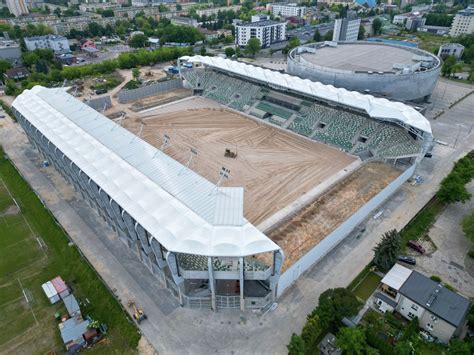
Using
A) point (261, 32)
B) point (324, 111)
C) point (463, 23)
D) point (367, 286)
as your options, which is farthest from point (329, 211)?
point (463, 23)

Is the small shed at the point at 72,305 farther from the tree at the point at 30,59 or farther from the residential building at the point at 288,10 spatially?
the residential building at the point at 288,10

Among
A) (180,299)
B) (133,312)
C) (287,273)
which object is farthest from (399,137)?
(133,312)

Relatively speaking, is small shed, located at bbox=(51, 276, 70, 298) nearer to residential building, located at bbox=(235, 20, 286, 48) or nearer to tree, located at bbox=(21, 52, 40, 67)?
tree, located at bbox=(21, 52, 40, 67)

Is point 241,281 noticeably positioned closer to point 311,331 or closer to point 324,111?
point 311,331

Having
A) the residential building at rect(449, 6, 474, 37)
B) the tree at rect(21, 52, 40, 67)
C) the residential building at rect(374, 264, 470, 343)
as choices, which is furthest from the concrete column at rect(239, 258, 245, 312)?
the residential building at rect(449, 6, 474, 37)

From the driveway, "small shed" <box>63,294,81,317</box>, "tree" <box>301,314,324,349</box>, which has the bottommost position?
the driveway

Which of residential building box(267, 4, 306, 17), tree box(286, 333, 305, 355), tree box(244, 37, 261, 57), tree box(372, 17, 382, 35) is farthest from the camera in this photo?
residential building box(267, 4, 306, 17)
